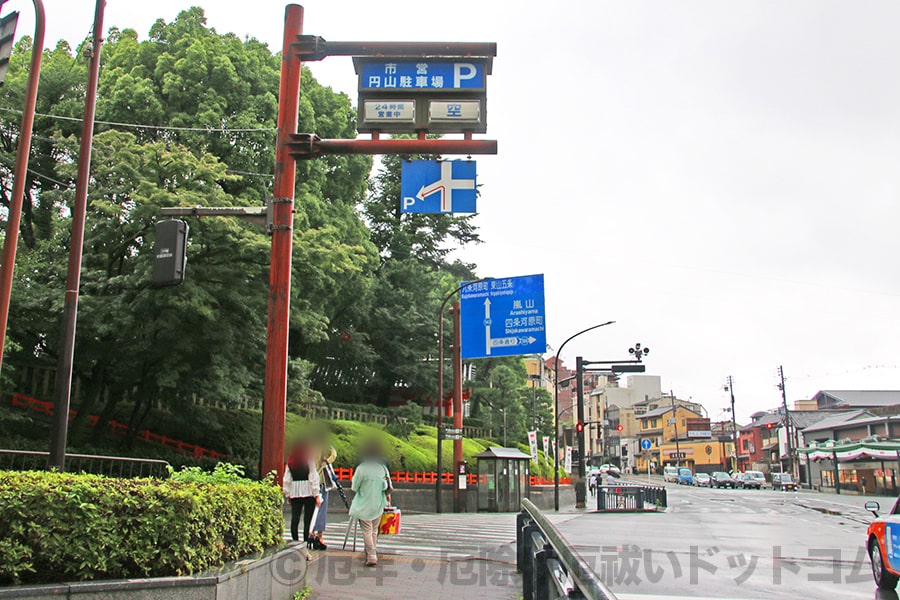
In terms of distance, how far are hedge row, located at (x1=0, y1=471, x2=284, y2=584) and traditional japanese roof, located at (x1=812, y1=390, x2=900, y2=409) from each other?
89270mm

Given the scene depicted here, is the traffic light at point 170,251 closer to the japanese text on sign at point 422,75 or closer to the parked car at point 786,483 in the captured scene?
the japanese text on sign at point 422,75

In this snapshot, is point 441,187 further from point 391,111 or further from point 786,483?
point 786,483

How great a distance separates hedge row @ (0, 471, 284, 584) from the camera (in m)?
5.29

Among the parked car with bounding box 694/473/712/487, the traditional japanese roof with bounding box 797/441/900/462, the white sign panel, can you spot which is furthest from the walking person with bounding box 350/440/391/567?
the parked car with bounding box 694/473/712/487

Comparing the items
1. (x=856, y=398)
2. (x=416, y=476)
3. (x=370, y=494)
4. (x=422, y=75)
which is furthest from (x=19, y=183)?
(x=856, y=398)

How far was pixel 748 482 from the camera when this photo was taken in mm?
72000

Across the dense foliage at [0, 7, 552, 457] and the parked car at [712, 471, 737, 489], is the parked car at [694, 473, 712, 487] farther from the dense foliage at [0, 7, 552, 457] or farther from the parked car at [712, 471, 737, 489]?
the dense foliage at [0, 7, 552, 457]

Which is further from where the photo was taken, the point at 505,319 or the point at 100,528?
the point at 505,319

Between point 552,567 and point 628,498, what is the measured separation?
28873 millimetres

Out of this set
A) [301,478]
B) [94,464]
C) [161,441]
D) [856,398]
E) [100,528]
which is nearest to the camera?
[100,528]

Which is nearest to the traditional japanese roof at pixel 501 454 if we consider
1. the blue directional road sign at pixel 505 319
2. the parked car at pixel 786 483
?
the blue directional road sign at pixel 505 319

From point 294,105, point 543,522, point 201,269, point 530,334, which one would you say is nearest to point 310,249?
point 201,269

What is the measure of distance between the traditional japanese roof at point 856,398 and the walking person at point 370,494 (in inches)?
3329

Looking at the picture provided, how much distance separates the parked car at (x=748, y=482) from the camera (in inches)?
2803
